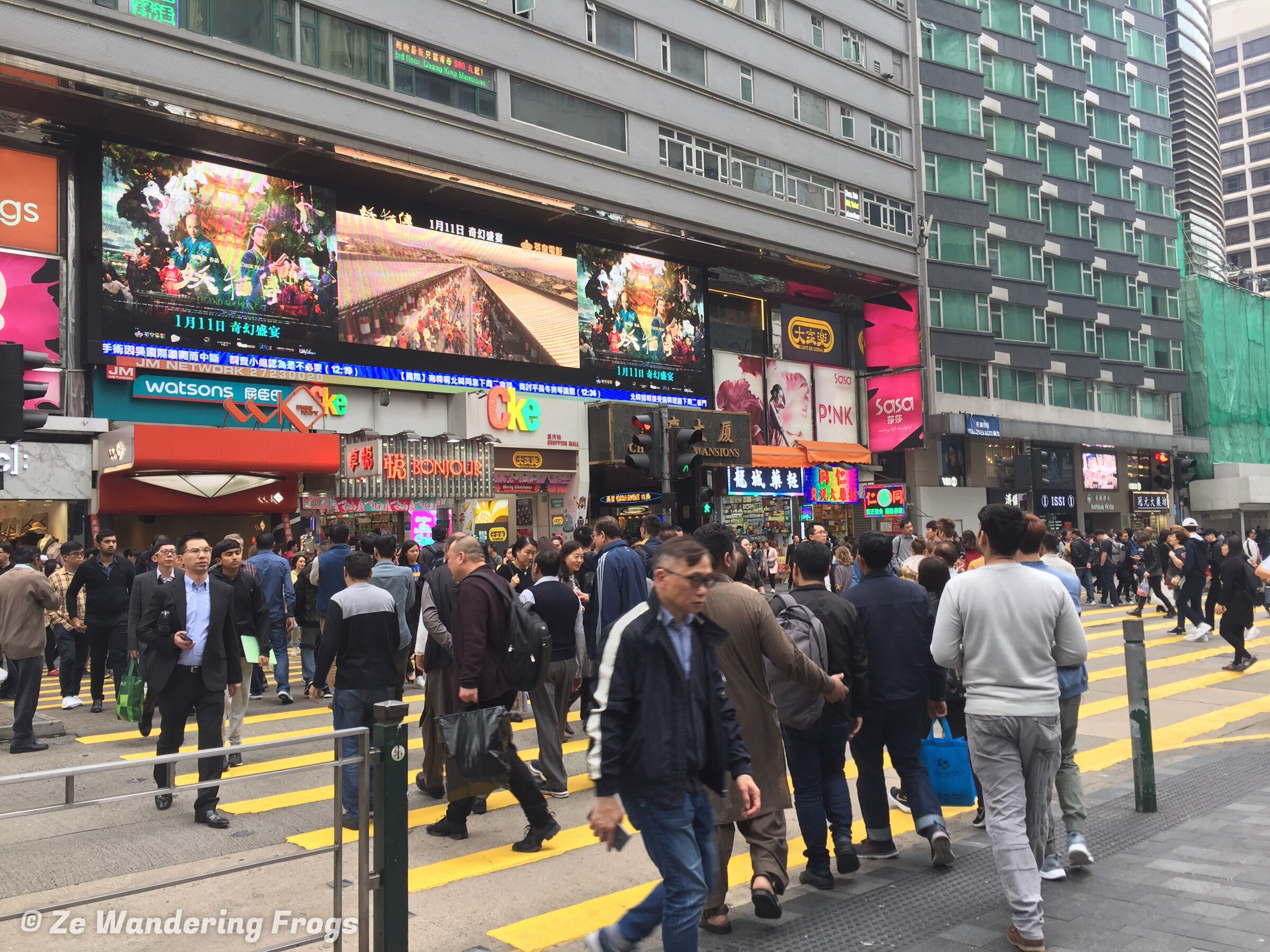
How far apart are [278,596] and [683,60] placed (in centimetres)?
2241

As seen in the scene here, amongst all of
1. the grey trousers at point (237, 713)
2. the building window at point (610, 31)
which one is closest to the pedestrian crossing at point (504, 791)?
the grey trousers at point (237, 713)

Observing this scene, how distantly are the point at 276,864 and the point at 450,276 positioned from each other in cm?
2128

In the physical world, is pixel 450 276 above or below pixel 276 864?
above

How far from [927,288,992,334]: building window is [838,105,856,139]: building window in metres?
6.53

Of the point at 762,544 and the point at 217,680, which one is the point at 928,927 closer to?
the point at 217,680

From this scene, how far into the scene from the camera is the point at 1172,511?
49844 millimetres

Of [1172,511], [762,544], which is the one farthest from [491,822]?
[1172,511]

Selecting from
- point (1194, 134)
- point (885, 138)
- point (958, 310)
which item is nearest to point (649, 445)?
point (885, 138)

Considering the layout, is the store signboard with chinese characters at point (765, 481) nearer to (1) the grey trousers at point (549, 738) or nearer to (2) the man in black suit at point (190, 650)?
(1) the grey trousers at point (549, 738)

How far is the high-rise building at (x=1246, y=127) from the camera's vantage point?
90.4m

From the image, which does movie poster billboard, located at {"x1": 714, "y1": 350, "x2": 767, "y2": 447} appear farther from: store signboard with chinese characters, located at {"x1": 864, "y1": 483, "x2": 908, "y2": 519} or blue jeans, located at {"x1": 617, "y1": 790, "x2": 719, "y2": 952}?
blue jeans, located at {"x1": 617, "y1": 790, "x2": 719, "y2": 952}

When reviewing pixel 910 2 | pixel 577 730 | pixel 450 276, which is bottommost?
pixel 577 730

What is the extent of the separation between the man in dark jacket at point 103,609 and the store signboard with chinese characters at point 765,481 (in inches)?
798

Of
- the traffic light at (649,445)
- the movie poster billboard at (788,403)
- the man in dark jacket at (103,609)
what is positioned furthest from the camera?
the movie poster billboard at (788,403)
